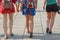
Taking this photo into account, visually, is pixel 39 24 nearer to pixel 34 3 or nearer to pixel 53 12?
pixel 53 12

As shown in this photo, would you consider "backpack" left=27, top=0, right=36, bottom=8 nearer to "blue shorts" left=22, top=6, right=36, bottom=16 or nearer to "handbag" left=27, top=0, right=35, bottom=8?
"handbag" left=27, top=0, right=35, bottom=8

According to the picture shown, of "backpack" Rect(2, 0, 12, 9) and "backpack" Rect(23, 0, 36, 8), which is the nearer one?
"backpack" Rect(2, 0, 12, 9)

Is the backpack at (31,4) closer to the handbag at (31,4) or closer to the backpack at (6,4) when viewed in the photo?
the handbag at (31,4)

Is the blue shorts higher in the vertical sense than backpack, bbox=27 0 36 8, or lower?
lower

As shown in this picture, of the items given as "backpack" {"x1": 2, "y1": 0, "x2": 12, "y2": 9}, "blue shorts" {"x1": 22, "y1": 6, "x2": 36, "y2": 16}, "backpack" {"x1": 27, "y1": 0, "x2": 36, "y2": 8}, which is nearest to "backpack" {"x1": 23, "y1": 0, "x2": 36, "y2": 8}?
"backpack" {"x1": 27, "y1": 0, "x2": 36, "y2": 8}

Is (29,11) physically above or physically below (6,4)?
below

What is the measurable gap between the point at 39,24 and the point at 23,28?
4.14 ft

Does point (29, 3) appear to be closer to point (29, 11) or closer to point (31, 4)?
point (31, 4)

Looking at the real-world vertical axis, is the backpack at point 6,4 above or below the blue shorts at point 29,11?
above

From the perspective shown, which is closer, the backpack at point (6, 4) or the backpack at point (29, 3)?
the backpack at point (6, 4)

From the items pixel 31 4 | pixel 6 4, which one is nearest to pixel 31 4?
pixel 31 4

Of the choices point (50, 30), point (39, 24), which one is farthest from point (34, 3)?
point (39, 24)

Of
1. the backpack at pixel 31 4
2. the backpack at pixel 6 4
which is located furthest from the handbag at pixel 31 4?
the backpack at pixel 6 4

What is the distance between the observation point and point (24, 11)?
28.7 feet
